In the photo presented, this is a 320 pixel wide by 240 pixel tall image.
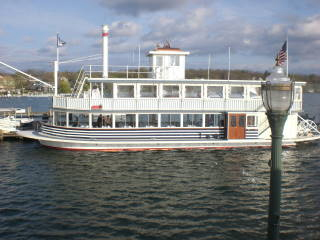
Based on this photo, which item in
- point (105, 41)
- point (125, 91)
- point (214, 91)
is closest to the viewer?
point (125, 91)

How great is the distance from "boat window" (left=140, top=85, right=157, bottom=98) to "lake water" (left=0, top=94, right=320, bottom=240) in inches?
167

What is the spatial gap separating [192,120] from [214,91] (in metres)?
2.62

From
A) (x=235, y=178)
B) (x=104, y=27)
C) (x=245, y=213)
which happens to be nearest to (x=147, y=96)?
(x=104, y=27)

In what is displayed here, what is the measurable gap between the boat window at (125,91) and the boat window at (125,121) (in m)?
1.42

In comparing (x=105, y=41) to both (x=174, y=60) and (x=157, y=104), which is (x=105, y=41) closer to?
(x=174, y=60)

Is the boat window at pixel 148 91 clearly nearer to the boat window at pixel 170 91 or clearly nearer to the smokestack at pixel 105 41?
the boat window at pixel 170 91

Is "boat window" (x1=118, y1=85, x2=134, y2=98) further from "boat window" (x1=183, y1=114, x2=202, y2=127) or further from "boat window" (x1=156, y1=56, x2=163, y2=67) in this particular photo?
"boat window" (x1=183, y1=114, x2=202, y2=127)

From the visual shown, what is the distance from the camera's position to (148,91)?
24031 millimetres

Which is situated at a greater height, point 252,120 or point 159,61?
point 159,61

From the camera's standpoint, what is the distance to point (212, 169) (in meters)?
19.0

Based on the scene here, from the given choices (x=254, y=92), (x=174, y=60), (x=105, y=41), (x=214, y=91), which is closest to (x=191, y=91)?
(x=214, y=91)

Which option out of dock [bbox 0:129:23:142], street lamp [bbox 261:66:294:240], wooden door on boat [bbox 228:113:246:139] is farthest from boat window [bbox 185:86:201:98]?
street lamp [bbox 261:66:294:240]

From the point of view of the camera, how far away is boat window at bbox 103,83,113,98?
77.6ft

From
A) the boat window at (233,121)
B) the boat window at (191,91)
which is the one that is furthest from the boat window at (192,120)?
the boat window at (233,121)
